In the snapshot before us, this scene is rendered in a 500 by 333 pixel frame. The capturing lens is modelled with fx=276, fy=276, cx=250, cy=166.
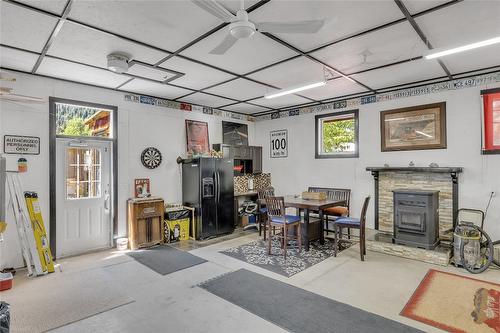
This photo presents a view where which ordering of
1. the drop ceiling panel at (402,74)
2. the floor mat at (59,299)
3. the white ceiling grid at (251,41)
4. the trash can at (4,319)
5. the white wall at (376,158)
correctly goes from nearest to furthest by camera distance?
the trash can at (4,319), the white ceiling grid at (251,41), the floor mat at (59,299), the drop ceiling panel at (402,74), the white wall at (376,158)

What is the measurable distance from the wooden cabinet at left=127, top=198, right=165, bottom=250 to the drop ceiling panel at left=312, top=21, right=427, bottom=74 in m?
3.96

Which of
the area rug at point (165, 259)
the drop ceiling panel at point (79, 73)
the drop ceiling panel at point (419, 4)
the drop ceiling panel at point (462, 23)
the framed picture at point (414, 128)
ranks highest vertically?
the drop ceiling panel at point (79, 73)

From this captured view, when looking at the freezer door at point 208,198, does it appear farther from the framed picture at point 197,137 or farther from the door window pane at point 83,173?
the door window pane at point 83,173

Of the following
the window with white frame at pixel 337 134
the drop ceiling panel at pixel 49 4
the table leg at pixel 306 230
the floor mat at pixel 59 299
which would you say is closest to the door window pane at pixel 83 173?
the floor mat at pixel 59 299

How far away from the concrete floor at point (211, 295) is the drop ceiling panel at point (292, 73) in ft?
9.88

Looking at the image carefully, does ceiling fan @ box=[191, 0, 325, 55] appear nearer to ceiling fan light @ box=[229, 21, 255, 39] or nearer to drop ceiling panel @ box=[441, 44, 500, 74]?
ceiling fan light @ box=[229, 21, 255, 39]

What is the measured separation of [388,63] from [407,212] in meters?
2.44

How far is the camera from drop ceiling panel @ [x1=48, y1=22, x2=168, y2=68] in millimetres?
3061

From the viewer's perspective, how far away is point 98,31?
301cm

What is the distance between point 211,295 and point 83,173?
3420 millimetres

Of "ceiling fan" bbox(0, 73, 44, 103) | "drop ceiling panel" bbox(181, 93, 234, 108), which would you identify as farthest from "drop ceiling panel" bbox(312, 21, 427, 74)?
"ceiling fan" bbox(0, 73, 44, 103)

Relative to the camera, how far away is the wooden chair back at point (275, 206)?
4.77 metres

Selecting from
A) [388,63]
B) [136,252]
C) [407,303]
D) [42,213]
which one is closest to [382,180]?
[388,63]

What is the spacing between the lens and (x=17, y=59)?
12.3ft
